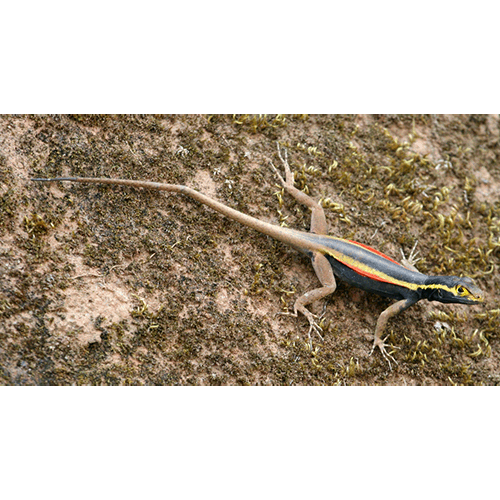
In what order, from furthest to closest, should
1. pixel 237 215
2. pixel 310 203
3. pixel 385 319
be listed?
pixel 310 203 < pixel 385 319 < pixel 237 215

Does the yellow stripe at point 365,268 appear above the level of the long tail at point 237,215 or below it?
below

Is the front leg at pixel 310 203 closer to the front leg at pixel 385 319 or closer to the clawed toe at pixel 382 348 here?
the front leg at pixel 385 319

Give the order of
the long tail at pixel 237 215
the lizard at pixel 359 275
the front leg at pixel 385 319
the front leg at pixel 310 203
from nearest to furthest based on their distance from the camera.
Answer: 1. the long tail at pixel 237 215
2. the lizard at pixel 359 275
3. the front leg at pixel 385 319
4. the front leg at pixel 310 203

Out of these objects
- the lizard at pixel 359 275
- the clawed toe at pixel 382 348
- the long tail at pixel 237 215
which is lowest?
the clawed toe at pixel 382 348

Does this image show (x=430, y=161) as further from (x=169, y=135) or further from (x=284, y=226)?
(x=169, y=135)

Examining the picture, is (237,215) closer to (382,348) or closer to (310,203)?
(310,203)

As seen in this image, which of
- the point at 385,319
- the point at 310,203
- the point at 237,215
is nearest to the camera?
the point at 237,215

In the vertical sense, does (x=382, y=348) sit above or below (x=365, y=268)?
below

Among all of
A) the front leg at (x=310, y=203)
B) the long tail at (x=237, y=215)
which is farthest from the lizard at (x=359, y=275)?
the front leg at (x=310, y=203)

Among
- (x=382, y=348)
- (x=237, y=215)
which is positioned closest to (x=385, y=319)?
(x=382, y=348)

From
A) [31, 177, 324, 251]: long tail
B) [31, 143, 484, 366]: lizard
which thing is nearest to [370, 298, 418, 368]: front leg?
[31, 143, 484, 366]: lizard

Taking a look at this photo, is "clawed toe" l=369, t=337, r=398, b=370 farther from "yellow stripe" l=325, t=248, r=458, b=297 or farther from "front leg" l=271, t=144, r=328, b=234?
"front leg" l=271, t=144, r=328, b=234
